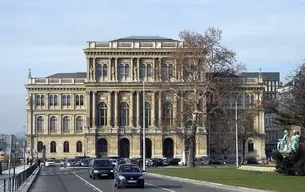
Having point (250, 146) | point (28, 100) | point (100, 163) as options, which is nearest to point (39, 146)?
point (28, 100)

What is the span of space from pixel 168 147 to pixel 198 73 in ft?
196

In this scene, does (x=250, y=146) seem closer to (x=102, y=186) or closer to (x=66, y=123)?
(x=66, y=123)

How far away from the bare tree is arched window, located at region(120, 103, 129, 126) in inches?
2171

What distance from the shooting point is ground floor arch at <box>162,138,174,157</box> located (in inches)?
5330

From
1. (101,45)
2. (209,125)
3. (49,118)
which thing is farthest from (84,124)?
(209,125)

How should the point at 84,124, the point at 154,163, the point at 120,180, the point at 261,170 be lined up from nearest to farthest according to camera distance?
1. the point at 120,180
2. the point at 261,170
3. the point at 154,163
4. the point at 84,124

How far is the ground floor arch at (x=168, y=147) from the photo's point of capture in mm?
135375

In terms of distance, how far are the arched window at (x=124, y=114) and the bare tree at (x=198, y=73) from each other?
55.1 meters

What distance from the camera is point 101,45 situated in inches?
5330

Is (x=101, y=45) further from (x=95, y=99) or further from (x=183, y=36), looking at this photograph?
(x=183, y=36)

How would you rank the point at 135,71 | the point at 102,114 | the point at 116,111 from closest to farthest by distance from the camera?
the point at 116,111, the point at 102,114, the point at 135,71

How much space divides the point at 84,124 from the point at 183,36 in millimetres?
67602

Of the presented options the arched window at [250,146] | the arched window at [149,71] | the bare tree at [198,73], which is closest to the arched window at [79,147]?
the arched window at [149,71]

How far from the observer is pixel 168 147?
5364 inches
